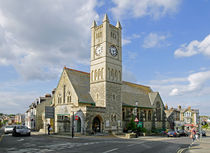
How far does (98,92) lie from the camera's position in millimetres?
41219

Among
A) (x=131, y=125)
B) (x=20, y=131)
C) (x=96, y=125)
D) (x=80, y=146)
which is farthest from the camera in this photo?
(x=131, y=125)

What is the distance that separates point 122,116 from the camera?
46.2 m

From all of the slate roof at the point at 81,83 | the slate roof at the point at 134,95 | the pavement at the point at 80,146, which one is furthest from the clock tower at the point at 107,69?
the pavement at the point at 80,146

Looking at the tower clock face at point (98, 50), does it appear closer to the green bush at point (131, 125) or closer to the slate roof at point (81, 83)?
the slate roof at point (81, 83)

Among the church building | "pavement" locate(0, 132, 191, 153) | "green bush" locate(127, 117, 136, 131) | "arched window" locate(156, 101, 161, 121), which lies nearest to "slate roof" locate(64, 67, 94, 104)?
the church building

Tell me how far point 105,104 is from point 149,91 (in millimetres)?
25707

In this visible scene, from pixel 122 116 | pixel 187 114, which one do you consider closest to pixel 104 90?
pixel 122 116

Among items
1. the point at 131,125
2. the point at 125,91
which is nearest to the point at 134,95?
the point at 125,91

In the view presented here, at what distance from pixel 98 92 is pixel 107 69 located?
189 inches

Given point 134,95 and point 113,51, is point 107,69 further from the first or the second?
point 134,95

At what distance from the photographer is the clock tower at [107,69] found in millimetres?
40625

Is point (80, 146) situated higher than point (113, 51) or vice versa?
point (113, 51)

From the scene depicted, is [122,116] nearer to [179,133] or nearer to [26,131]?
[179,133]

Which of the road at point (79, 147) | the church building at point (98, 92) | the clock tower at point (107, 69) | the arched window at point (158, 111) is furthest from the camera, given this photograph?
the arched window at point (158, 111)
